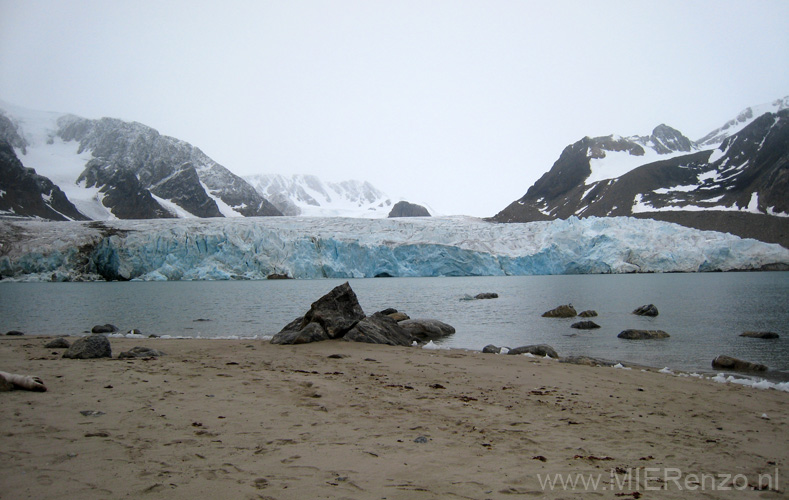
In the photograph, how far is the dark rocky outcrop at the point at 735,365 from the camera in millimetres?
8656

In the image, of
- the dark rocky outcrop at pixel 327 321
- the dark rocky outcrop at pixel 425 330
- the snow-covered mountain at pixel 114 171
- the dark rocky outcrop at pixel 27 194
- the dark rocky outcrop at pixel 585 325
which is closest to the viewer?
the dark rocky outcrop at pixel 327 321

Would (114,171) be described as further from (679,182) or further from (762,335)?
(679,182)

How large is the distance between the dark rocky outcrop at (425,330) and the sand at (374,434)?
6354 mm

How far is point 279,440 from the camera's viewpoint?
150 inches

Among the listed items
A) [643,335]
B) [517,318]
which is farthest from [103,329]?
[643,335]

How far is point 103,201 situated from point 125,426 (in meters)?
119

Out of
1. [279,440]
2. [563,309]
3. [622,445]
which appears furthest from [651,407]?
[563,309]

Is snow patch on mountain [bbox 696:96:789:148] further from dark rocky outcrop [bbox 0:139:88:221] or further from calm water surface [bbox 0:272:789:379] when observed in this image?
dark rocky outcrop [bbox 0:139:88:221]

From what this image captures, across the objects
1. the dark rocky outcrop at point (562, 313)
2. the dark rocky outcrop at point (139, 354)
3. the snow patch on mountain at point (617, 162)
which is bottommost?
the dark rocky outcrop at point (562, 313)

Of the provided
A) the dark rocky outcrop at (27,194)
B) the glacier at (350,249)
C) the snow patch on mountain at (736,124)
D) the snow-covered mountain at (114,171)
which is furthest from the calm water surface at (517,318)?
the snow patch on mountain at (736,124)

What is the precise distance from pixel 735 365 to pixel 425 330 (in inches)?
291

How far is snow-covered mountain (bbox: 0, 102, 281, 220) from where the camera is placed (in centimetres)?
10269

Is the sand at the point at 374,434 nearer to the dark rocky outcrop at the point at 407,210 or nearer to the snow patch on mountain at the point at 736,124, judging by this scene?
the dark rocky outcrop at the point at 407,210

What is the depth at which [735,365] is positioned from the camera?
879 cm
